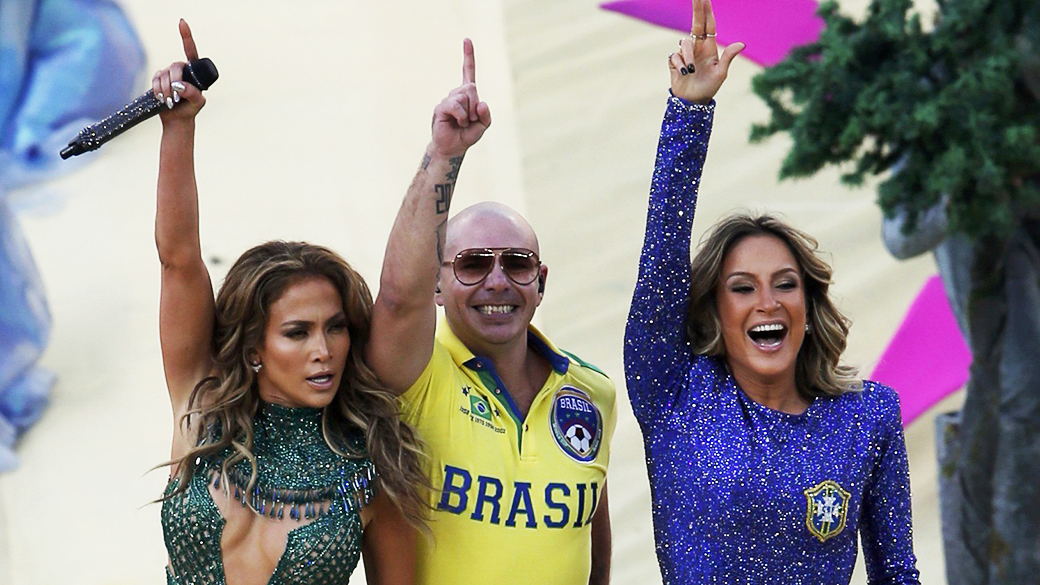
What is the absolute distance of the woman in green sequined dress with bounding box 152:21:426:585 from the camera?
2.00 meters

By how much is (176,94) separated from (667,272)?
0.82m

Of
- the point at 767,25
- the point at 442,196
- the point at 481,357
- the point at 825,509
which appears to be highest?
the point at 767,25

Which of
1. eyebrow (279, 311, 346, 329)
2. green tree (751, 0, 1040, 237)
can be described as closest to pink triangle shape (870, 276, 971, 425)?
green tree (751, 0, 1040, 237)

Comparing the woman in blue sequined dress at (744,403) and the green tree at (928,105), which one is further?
the green tree at (928,105)

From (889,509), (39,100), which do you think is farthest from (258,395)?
(39,100)

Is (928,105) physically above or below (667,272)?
above

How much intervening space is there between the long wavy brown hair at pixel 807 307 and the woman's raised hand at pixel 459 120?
0.46 meters

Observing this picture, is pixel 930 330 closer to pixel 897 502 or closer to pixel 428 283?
pixel 897 502

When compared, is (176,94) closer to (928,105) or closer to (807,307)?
(807,307)

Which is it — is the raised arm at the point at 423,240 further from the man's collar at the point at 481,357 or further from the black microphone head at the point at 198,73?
the black microphone head at the point at 198,73

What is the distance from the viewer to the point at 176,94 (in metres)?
1.98

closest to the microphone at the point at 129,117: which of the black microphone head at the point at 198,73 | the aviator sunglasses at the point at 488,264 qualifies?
the black microphone head at the point at 198,73

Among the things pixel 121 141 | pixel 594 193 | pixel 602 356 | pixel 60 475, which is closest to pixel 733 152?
pixel 594 193

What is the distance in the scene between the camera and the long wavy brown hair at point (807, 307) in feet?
7.30
